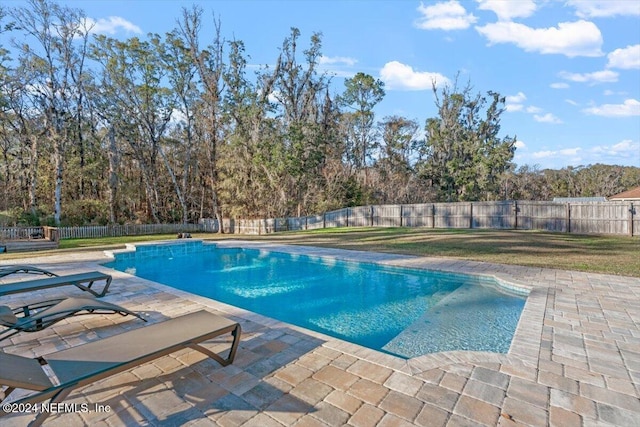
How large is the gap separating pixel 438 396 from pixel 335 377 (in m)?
0.77

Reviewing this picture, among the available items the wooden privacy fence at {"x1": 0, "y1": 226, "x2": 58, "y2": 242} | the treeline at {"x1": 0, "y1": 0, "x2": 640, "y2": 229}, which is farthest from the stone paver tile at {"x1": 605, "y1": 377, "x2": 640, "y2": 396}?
the treeline at {"x1": 0, "y1": 0, "x2": 640, "y2": 229}

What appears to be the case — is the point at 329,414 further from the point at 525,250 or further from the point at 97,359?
the point at 525,250

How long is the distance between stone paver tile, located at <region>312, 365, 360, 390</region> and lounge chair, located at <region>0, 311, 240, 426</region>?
78 cm

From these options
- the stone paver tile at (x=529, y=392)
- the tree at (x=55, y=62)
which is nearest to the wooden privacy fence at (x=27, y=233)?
the tree at (x=55, y=62)

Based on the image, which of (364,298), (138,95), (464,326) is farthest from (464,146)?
(464,326)

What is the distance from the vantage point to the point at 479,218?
17625mm

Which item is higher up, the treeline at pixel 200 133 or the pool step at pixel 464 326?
the treeline at pixel 200 133

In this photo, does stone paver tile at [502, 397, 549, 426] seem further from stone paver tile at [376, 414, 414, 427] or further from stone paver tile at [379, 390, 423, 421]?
stone paver tile at [376, 414, 414, 427]

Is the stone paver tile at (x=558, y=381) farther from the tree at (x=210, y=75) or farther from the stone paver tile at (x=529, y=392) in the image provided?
the tree at (x=210, y=75)

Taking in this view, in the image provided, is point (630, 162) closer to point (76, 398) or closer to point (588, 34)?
point (588, 34)

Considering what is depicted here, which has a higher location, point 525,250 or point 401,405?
point 401,405

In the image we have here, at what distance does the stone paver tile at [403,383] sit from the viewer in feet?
7.70

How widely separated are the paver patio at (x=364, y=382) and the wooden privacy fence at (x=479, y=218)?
43.9ft

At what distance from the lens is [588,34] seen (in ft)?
40.3
